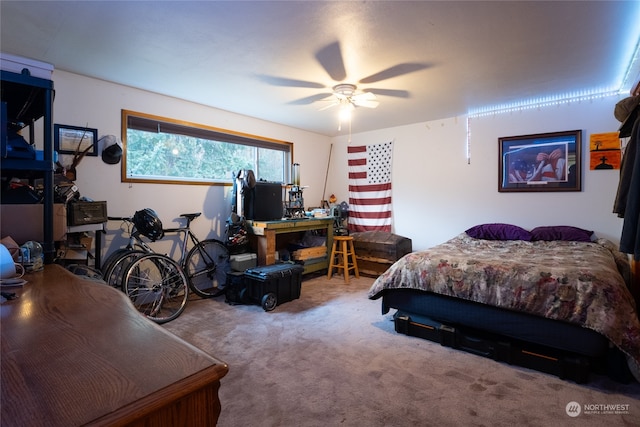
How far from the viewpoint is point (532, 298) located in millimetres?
2139

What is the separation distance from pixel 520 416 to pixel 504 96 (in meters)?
3.44

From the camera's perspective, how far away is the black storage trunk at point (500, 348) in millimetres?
1992

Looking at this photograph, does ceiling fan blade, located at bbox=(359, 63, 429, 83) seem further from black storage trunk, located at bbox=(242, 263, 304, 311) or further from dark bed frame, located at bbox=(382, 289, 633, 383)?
black storage trunk, located at bbox=(242, 263, 304, 311)

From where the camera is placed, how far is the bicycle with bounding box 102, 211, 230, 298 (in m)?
2.95

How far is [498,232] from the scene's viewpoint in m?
4.06

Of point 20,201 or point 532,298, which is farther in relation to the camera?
point 532,298

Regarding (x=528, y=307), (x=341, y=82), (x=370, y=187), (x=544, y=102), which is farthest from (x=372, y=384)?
(x=544, y=102)

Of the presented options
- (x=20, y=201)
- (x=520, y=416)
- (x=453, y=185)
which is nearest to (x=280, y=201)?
(x=453, y=185)

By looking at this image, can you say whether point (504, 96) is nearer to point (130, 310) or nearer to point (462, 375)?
point (462, 375)

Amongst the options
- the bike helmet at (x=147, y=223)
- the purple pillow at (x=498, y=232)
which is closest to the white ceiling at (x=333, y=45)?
the bike helmet at (x=147, y=223)

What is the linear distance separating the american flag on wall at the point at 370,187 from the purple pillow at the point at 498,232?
56.0 inches

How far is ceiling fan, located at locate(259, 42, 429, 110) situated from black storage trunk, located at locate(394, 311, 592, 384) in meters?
2.27

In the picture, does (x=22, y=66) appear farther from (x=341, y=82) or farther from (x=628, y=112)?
(x=628, y=112)

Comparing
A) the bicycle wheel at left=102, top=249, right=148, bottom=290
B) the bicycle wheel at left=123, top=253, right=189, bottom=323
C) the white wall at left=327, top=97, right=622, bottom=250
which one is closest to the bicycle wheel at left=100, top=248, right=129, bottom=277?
the bicycle wheel at left=102, top=249, right=148, bottom=290
